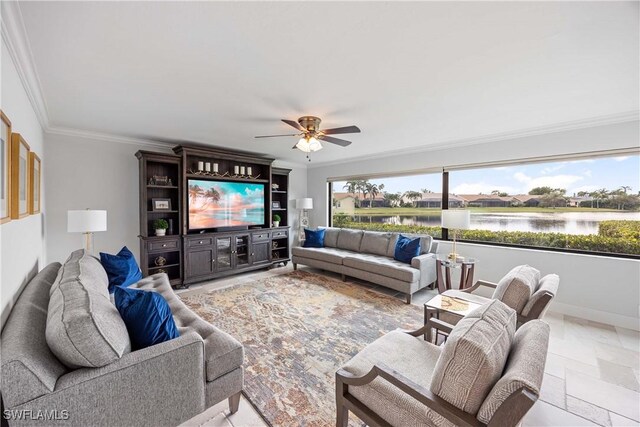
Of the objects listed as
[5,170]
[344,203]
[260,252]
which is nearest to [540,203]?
[344,203]

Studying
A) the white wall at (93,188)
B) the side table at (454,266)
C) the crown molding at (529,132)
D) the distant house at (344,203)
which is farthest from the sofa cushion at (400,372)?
the distant house at (344,203)

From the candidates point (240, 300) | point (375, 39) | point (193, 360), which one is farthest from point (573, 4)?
point (240, 300)

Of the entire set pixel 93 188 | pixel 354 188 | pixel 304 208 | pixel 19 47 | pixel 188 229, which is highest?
pixel 19 47

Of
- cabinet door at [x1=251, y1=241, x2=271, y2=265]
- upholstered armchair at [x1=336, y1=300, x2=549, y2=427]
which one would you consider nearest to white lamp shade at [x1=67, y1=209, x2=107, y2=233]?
cabinet door at [x1=251, y1=241, x2=271, y2=265]

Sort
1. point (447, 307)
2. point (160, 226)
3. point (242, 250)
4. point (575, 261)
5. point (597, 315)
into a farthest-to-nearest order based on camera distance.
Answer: point (242, 250)
point (160, 226)
point (575, 261)
point (597, 315)
point (447, 307)

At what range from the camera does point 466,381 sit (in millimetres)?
1040

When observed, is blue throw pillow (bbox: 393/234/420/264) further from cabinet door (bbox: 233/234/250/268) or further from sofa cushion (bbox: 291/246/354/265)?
cabinet door (bbox: 233/234/250/268)

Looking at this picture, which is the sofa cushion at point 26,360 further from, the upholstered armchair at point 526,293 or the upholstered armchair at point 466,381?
the upholstered armchair at point 526,293

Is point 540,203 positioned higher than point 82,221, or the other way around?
point 540,203

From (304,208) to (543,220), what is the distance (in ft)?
14.1

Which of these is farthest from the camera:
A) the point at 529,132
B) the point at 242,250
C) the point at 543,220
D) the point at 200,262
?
the point at 242,250

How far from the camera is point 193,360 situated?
145 centimetres

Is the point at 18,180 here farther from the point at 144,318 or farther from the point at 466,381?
the point at 466,381

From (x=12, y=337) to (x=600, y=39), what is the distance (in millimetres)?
3522
